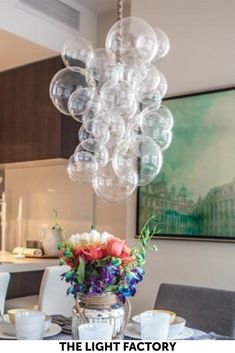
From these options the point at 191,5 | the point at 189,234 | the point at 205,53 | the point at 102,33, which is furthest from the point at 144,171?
the point at 102,33

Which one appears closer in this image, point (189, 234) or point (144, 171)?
point (144, 171)

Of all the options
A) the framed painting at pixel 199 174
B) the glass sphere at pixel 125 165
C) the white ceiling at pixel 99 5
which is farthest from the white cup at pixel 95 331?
the white ceiling at pixel 99 5

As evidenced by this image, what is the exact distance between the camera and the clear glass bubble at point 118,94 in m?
2.12

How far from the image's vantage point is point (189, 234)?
115 inches

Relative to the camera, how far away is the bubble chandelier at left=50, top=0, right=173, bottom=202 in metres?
2.07

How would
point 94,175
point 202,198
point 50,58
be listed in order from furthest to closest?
point 50,58 → point 202,198 → point 94,175

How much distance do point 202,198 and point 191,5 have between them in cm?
132

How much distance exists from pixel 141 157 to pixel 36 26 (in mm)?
1805

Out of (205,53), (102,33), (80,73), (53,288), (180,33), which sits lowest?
(53,288)

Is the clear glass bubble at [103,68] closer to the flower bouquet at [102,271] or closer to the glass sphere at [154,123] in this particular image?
the glass sphere at [154,123]

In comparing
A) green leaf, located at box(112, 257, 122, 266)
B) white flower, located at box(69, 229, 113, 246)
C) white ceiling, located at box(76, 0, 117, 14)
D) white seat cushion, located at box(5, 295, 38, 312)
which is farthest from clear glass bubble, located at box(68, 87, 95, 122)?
white ceiling, located at box(76, 0, 117, 14)

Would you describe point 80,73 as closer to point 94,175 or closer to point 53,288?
point 94,175

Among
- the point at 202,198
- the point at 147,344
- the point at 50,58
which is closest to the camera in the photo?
the point at 147,344

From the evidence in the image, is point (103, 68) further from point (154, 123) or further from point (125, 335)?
point (125, 335)
